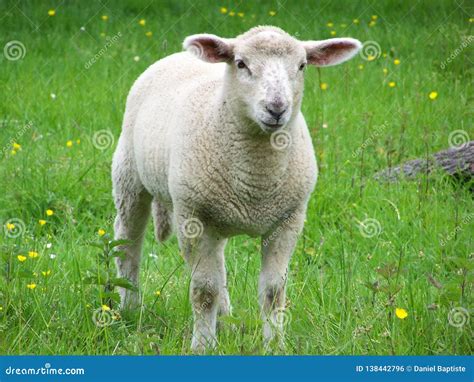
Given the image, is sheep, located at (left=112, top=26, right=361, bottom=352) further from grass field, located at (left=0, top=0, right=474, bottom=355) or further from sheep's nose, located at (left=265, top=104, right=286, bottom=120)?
grass field, located at (left=0, top=0, right=474, bottom=355)

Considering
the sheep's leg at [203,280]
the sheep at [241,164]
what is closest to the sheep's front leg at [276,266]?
the sheep at [241,164]

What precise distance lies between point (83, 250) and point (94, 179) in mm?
1099

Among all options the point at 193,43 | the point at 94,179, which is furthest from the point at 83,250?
the point at 193,43

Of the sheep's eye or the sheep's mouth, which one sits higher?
the sheep's eye

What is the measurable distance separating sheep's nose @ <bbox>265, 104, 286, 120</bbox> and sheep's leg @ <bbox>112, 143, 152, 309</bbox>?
147 cm

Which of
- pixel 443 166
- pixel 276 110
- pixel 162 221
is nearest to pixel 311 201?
pixel 443 166

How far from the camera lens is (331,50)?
467cm

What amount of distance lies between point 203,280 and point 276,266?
36 cm

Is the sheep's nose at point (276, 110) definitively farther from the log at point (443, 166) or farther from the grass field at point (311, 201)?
the log at point (443, 166)

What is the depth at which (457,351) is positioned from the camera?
404 cm

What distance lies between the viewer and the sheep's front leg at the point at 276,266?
455 centimetres

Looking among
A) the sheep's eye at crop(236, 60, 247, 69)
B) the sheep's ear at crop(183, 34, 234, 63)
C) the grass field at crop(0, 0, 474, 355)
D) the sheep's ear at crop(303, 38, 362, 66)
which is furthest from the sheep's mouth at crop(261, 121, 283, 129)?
the grass field at crop(0, 0, 474, 355)

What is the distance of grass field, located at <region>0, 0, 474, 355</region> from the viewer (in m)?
4.31

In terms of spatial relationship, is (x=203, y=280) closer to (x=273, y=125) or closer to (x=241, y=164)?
(x=241, y=164)
